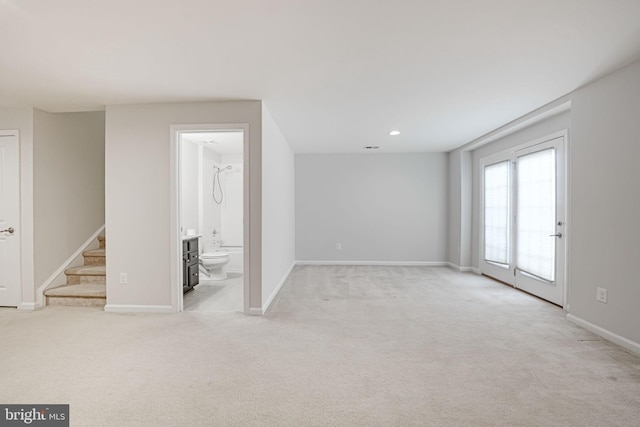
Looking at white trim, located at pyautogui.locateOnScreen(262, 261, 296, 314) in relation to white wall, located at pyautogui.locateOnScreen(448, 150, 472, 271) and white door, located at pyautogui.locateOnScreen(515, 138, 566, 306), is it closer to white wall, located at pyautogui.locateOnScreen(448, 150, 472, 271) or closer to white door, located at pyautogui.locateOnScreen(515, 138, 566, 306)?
white wall, located at pyautogui.locateOnScreen(448, 150, 472, 271)

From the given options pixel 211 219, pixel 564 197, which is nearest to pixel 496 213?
pixel 564 197

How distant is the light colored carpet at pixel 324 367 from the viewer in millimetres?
1912

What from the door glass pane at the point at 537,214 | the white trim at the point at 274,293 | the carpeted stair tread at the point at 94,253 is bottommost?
the white trim at the point at 274,293

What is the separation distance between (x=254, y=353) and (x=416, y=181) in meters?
5.44

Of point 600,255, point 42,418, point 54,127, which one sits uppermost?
point 54,127

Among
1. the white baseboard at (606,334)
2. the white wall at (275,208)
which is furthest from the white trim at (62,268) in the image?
the white baseboard at (606,334)

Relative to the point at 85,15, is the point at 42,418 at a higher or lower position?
lower

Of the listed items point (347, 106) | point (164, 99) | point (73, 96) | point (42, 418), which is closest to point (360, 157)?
point (347, 106)

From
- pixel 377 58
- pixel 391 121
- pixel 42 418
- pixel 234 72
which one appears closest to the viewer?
pixel 42 418

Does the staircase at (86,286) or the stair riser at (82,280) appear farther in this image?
the stair riser at (82,280)

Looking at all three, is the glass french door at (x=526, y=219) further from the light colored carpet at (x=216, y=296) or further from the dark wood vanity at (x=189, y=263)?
the dark wood vanity at (x=189, y=263)

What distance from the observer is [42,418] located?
190 centimetres

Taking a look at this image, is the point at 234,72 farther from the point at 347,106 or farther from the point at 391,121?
the point at 391,121

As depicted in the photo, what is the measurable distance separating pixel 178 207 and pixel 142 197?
1.42ft
